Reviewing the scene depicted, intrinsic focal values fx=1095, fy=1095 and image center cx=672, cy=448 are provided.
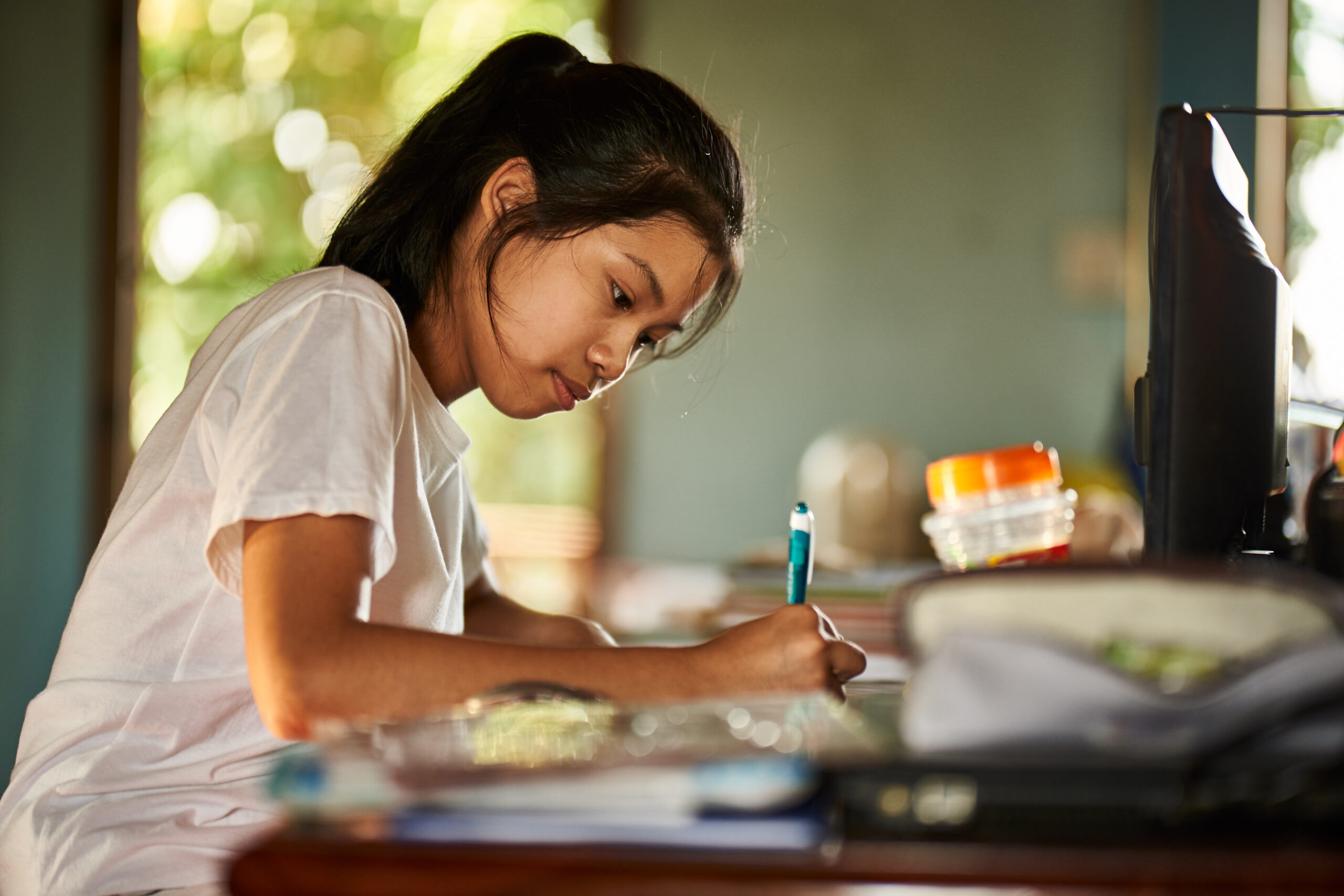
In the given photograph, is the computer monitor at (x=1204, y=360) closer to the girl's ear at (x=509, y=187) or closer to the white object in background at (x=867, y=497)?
the girl's ear at (x=509, y=187)

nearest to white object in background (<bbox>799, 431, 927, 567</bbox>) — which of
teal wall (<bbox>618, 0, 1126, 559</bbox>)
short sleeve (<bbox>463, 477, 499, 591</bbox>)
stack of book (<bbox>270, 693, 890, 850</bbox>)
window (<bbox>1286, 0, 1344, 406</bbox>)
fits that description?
teal wall (<bbox>618, 0, 1126, 559</bbox>)

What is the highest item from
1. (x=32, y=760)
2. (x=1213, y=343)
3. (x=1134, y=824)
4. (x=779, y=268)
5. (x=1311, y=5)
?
(x=1311, y=5)

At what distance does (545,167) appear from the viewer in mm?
923

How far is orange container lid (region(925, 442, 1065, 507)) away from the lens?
2.79ft

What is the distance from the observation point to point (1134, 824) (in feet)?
1.07

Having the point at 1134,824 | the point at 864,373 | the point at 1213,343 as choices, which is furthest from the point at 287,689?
the point at 864,373

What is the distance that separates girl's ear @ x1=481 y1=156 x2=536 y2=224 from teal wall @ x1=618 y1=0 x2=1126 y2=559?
1.68m

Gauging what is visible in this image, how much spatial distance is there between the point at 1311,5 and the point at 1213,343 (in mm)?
2487

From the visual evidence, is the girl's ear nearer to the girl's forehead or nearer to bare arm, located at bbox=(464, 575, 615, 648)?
the girl's forehead

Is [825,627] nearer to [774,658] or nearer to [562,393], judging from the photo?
[774,658]

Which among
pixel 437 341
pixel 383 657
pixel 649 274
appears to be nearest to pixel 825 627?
pixel 383 657

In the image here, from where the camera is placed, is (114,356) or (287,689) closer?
(287,689)

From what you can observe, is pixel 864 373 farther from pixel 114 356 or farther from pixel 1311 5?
pixel 114 356

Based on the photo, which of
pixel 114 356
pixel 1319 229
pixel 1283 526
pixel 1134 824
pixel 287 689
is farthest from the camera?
pixel 114 356
